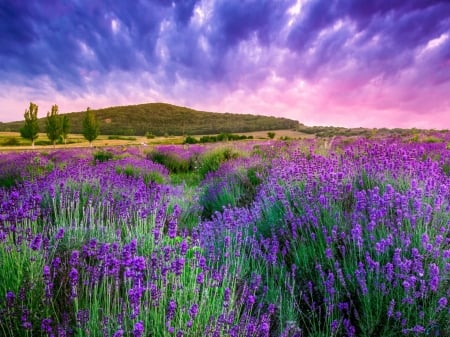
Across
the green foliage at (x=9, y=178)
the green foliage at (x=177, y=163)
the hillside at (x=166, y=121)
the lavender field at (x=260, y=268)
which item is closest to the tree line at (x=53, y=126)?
the hillside at (x=166, y=121)

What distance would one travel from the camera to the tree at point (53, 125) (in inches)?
1703

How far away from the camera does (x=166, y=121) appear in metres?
63.2

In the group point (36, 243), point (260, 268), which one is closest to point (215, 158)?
point (260, 268)

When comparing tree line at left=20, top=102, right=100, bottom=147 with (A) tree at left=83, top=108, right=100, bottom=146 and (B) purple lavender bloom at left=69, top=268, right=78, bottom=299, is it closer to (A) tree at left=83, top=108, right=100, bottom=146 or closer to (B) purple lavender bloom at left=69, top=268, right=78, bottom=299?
(A) tree at left=83, top=108, right=100, bottom=146

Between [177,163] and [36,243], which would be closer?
[36,243]

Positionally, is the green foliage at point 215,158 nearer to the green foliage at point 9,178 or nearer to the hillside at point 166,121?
the green foliage at point 9,178

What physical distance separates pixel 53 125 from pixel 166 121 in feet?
75.3

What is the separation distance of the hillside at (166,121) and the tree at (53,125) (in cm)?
1347

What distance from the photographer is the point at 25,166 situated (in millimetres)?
8586

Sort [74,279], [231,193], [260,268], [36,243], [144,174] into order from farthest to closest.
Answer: [144,174] < [231,193] < [260,268] < [36,243] < [74,279]

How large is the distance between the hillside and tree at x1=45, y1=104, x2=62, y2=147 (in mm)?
13470

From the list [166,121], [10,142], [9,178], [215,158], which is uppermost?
[166,121]

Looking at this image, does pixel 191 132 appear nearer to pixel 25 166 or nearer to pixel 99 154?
pixel 99 154

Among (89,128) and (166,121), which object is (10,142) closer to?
(89,128)
